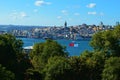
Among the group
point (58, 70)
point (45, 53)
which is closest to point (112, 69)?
point (58, 70)

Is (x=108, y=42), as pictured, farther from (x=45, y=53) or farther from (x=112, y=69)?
(x=45, y=53)

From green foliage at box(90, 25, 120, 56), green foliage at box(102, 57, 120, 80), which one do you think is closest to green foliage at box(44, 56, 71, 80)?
green foliage at box(102, 57, 120, 80)

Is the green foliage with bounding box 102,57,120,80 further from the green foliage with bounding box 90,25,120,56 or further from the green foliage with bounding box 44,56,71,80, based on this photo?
the green foliage with bounding box 90,25,120,56

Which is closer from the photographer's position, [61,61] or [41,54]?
[61,61]

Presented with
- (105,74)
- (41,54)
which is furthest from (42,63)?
(105,74)

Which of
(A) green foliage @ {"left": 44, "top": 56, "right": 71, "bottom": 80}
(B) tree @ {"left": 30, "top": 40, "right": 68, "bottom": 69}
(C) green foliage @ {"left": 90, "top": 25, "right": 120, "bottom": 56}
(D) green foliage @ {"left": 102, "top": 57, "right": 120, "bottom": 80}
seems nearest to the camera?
(A) green foliage @ {"left": 44, "top": 56, "right": 71, "bottom": 80}

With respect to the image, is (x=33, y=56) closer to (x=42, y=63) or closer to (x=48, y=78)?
(x=42, y=63)

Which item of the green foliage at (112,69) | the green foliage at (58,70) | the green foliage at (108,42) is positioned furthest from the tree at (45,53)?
the green foliage at (112,69)

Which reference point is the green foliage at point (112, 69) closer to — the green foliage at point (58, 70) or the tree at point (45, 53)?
the green foliage at point (58, 70)
